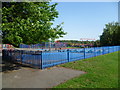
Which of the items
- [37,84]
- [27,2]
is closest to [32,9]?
[27,2]

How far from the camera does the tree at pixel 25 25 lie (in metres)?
6.70

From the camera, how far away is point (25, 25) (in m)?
6.80

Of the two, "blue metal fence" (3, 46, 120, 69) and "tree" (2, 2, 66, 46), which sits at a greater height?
"tree" (2, 2, 66, 46)

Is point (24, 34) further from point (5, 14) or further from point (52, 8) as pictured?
point (52, 8)

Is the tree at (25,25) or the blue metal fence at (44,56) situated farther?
the blue metal fence at (44,56)

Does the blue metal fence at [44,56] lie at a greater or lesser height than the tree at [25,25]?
lesser

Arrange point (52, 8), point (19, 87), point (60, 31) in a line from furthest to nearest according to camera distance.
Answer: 1. point (52, 8)
2. point (60, 31)
3. point (19, 87)

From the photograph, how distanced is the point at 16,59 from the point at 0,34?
4.35 metres

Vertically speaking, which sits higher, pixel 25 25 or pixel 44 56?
pixel 25 25

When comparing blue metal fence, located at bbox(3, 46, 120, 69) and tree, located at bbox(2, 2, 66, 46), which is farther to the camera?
blue metal fence, located at bbox(3, 46, 120, 69)

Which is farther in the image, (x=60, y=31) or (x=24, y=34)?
(x=60, y=31)

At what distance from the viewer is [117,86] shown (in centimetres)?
513

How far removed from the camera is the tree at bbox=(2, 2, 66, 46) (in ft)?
22.0

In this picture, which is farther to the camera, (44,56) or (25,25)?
(44,56)
